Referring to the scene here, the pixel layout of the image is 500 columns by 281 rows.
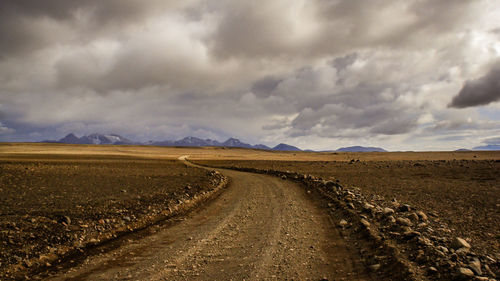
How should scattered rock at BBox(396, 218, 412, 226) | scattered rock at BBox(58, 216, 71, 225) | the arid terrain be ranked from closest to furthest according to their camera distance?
the arid terrain → scattered rock at BBox(396, 218, 412, 226) → scattered rock at BBox(58, 216, 71, 225)

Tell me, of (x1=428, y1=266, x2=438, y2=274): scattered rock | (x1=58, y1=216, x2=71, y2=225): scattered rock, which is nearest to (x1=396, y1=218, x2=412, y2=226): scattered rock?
(x1=428, y1=266, x2=438, y2=274): scattered rock

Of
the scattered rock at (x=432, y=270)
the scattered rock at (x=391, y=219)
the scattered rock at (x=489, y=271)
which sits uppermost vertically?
the scattered rock at (x=391, y=219)

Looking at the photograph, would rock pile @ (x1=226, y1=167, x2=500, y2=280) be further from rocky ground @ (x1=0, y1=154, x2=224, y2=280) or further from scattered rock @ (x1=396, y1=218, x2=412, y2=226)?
rocky ground @ (x1=0, y1=154, x2=224, y2=280)

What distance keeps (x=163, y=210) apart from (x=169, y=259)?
6.54 m

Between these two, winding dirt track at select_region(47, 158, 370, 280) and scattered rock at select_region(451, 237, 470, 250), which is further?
scattered rock at select_region(451, 237, 470, 250)

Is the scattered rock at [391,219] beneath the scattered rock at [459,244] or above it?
beneath

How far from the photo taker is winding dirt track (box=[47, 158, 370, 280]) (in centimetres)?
716

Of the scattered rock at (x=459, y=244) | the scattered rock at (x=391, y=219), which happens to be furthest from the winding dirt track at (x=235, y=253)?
the scattered rock at (x=459, y=244)

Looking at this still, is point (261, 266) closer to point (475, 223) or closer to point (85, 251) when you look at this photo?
point (85, 251)

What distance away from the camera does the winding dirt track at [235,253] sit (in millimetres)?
7164

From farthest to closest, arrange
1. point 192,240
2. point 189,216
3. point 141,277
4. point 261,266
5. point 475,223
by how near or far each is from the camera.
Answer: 1. point 189,216
2. point 475,223
3. point 192,240
4. point 261,266
5. point 141,277

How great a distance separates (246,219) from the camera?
42.2 feet

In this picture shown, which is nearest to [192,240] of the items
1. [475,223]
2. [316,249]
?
[316,249]

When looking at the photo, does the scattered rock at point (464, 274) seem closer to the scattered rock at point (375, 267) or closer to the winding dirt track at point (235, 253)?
the scattered rock at point (375, 267)
